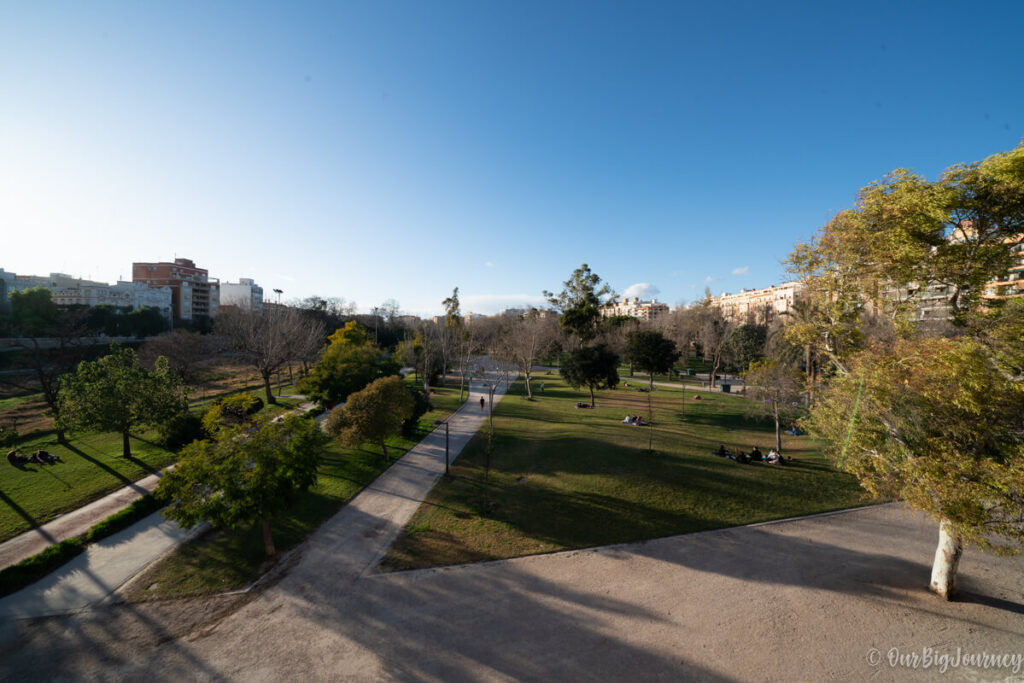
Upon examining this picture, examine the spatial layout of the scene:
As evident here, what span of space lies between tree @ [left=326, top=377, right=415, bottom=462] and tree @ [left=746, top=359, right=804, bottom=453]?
18.1 m

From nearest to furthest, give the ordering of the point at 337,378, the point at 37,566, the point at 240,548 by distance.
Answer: the point at 37,566 → the point at 240,548 → the point at 337,378

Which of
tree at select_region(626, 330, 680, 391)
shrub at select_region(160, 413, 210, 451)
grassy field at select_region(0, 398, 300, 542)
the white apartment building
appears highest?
the white apartment building

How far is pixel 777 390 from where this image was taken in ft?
60.7

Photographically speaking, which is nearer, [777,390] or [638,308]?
[777,390]

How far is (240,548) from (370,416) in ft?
21.1

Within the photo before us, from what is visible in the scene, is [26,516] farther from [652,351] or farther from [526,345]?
[652,351]

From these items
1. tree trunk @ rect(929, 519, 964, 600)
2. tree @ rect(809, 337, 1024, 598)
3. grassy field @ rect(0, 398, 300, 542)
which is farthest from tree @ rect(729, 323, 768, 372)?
grassy field @ rect(0, 398, 300, 542)

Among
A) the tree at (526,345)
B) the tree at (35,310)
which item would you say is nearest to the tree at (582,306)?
the tree at (526,345)

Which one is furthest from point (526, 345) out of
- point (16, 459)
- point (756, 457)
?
point (16, 459)

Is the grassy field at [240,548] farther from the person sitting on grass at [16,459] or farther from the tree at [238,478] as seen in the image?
the person sitting on grass at [16,459]

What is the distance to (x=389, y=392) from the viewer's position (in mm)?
17359

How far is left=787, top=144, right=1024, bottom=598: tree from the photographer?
7070 millimetres

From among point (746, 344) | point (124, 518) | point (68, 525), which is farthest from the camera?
point (746, 344)

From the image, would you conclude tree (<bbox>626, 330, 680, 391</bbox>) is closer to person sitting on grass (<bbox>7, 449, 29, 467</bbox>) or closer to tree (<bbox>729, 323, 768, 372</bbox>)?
tree (<bbox>729, 323, 768, 372</bbox>)
